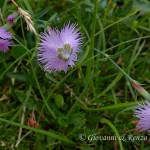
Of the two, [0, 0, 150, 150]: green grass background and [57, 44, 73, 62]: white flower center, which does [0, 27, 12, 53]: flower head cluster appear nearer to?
[0, 0, 150, 150]: green grass background

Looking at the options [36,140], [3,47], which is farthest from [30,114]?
[3,47]

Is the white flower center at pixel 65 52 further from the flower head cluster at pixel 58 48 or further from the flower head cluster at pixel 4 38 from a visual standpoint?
the flower head cluster at pixel 4 38

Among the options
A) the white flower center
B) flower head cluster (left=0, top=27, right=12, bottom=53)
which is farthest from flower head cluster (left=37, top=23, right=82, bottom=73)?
flower head cluster (left=0, top=27, right=12, bottom=53)

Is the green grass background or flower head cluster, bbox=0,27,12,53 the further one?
the green grass background

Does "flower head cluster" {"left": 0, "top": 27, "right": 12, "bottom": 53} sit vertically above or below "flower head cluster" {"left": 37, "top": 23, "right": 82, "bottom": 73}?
above

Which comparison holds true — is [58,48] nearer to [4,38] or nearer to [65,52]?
[65,52]

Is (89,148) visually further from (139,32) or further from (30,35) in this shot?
(139,32)

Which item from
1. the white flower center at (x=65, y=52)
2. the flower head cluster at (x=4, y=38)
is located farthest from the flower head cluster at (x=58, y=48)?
the flower head cluster at (x=4, y=38)

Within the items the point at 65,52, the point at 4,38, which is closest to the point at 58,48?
the point at 65,52
